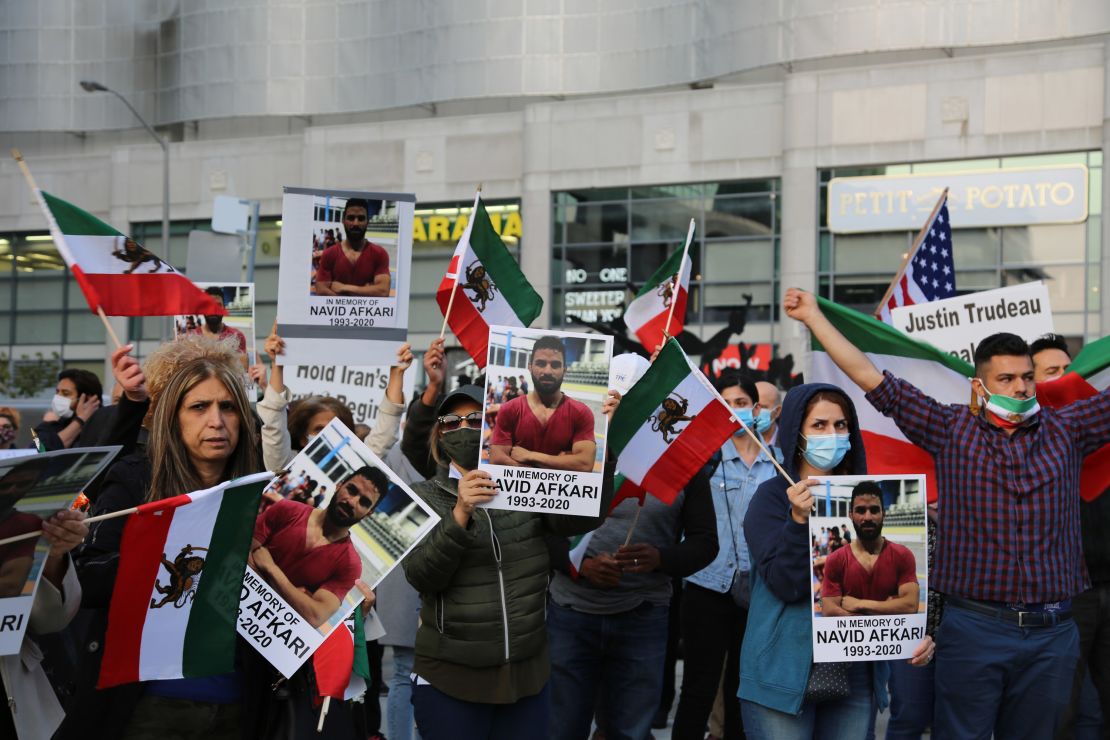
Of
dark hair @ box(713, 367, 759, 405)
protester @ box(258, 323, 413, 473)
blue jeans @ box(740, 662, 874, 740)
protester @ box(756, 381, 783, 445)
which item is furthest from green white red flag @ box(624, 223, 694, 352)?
blue jeans @ box(740, 662, 874, 740)

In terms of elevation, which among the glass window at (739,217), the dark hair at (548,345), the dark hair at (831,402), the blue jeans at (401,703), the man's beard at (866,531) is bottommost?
the blue jeans at (401,703)

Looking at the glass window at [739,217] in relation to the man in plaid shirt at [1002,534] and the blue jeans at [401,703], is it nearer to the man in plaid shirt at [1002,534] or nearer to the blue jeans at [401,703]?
the blue jeans at [401,703]

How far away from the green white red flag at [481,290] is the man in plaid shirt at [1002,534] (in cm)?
188

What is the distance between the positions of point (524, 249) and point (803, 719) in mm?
29007

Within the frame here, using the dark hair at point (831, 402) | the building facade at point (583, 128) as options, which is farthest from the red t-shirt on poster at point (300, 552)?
the building facade at point (583, 128)

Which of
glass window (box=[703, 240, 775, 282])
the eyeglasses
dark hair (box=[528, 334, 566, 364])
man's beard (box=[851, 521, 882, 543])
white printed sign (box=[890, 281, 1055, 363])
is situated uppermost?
glass window (box=[703, 240, 775, 282])

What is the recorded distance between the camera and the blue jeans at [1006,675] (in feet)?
17.3

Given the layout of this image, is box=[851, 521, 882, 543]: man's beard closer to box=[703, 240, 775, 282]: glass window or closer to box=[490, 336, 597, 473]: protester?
box=[490, 336, 597, 473]: protester

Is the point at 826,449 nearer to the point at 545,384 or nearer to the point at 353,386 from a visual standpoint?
the point at 545,384

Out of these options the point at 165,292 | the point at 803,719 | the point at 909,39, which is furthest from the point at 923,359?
the point at 909,39

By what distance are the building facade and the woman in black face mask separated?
25.2 meters

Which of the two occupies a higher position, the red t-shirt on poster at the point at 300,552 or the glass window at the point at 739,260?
the glass window at the point at 739,260

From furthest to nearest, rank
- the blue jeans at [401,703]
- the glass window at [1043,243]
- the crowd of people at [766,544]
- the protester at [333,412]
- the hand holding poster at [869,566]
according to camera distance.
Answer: the glass window at [1043,243]
the blue jeans at [401,703]
the protester at [333,412]
the hand holding poster at [869,566]
the crowd of people at [766,544]

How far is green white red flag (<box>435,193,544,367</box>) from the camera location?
266 inches
